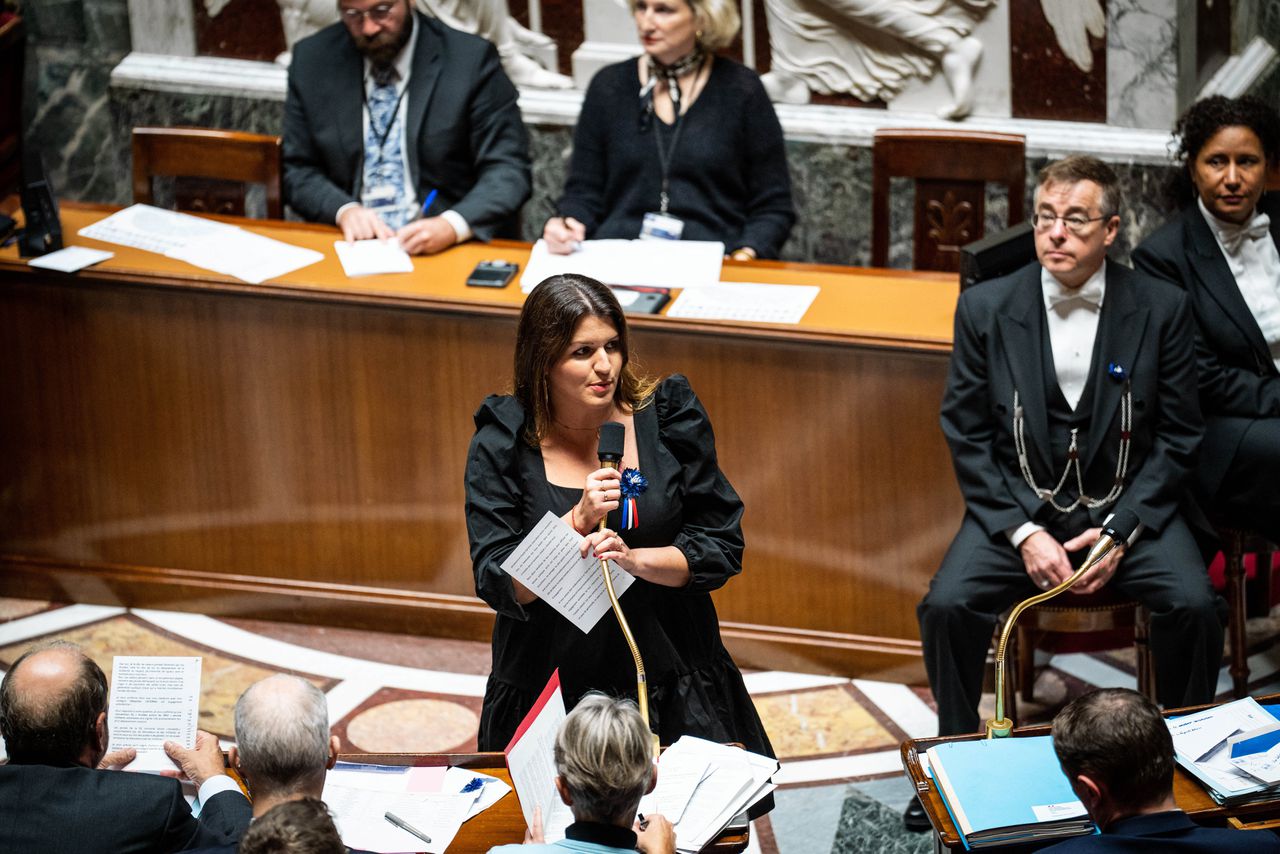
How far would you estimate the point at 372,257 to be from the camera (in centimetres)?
490

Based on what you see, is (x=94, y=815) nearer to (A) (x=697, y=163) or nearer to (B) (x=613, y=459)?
(B) (x=613, y=459)

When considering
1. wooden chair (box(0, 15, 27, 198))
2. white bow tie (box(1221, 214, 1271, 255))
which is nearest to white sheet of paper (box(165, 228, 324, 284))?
wooden chair (box(0, 15, 27, 198))

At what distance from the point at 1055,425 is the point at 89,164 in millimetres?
4736

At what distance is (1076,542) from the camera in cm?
391

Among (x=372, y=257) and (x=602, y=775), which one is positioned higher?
(x=372, y=257)

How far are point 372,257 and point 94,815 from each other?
8.26 feet

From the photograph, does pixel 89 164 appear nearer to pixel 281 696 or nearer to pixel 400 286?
pixel 400 286

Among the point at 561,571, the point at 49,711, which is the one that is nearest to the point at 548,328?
the point at 561,571

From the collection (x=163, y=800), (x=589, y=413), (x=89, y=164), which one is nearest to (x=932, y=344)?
(x=589, y=413)

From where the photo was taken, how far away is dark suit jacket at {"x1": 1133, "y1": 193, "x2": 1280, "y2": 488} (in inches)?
164

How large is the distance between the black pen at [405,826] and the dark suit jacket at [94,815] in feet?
0.87

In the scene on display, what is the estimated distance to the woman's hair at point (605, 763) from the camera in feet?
7.91

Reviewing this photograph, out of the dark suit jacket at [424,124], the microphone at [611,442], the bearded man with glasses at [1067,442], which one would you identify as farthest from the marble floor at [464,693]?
the dark suit jacket at [424,124]

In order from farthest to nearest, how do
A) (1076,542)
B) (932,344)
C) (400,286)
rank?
1. (400,286)
2. (932,344)
3. (1076,542)
